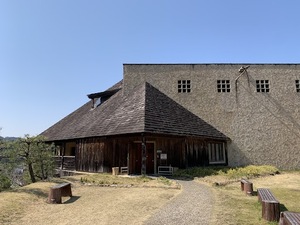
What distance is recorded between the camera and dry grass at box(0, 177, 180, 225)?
852cm

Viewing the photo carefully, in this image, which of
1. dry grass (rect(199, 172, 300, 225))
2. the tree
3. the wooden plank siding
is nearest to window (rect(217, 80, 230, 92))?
the wooden plank siding

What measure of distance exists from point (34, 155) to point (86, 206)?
795 centimetres

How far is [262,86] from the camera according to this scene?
2691 cm

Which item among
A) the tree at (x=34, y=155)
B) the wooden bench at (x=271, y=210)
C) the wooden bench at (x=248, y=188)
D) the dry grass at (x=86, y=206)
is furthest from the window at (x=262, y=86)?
the wooden bench at (x=271, y=210)

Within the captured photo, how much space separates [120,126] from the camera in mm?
20469

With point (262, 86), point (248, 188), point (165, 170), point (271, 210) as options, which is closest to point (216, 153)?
point (165, 170)

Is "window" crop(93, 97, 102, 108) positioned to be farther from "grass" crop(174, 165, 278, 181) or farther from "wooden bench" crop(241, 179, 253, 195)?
"wooden bench" crop(241, 179, 253, 195)

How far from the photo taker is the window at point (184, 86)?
26.7 m

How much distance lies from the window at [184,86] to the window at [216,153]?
5986 millimetres

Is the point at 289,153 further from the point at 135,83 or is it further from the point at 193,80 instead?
the point at 135,83

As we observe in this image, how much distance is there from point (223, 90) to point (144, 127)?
38.4 ft

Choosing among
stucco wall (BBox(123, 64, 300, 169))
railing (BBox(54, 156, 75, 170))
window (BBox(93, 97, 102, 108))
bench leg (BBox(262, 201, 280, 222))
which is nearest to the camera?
bench leg (BBox(262, 201, 280, 222))

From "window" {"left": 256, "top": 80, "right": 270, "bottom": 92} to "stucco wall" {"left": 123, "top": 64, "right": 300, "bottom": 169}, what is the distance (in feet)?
0.98

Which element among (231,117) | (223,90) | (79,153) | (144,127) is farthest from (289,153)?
(79,153)
